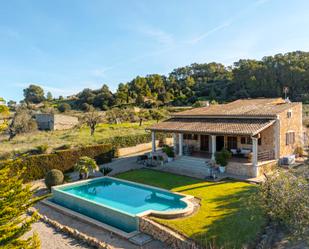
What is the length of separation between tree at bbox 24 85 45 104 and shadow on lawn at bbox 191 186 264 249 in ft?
382

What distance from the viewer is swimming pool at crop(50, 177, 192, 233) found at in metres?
15.8

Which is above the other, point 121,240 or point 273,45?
point 273,45

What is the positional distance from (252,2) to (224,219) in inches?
624

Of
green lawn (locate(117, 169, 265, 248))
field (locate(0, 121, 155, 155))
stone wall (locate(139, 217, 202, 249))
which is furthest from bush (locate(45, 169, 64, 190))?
stone wall (locate(139, 217, 202, 249))

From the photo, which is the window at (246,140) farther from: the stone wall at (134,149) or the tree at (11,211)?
the tree at (11,211)

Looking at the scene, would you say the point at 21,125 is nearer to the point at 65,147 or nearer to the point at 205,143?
the point at 65,147

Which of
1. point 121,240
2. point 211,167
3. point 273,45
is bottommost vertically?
point 121,240

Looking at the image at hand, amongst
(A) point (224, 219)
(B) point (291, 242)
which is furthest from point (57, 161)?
(B) point (291, 242)

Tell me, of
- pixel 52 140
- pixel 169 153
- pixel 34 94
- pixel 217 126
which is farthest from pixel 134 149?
pixel 34 94

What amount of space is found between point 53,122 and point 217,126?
41.1 m

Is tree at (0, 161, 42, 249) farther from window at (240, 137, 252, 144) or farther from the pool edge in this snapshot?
window at (240, 137, 252, 144)

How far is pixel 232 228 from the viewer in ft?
44.0

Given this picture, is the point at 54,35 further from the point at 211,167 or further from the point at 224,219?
the point at 224,219

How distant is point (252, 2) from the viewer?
20.7 meters
